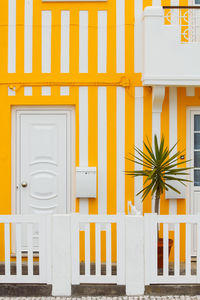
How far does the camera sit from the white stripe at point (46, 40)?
7.43 meters

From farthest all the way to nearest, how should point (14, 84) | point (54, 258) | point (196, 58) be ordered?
1. point (14, 84)
2. point (196, 58)
3. point (54, 258)

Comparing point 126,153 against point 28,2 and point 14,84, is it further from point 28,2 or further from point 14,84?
point 28,2

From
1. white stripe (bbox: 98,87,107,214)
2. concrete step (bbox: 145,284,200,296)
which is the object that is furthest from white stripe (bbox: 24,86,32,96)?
concrete step (bbox: 145,284,200,296)

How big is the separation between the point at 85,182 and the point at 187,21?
8.71ft

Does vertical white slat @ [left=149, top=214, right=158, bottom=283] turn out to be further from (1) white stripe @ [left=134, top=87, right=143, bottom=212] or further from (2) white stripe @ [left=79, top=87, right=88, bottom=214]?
(2) white stripe @ [left=79, top=87, right=88, bottom=214]

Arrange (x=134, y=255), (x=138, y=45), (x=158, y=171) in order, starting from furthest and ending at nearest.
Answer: (x=138, y=45) → (x=158, y=171) → (x=134, y=255)

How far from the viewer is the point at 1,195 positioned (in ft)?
24.4

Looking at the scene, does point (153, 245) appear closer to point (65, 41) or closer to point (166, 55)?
point (166, 55)

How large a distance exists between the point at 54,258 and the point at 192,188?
259 centimetres

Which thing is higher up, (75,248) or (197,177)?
(197,177)

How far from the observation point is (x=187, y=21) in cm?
728

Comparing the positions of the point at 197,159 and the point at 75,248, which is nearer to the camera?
the point at 75,248

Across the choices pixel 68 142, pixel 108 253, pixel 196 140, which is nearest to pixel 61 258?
pixel 108 253

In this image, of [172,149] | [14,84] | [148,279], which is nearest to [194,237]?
[172,149]
